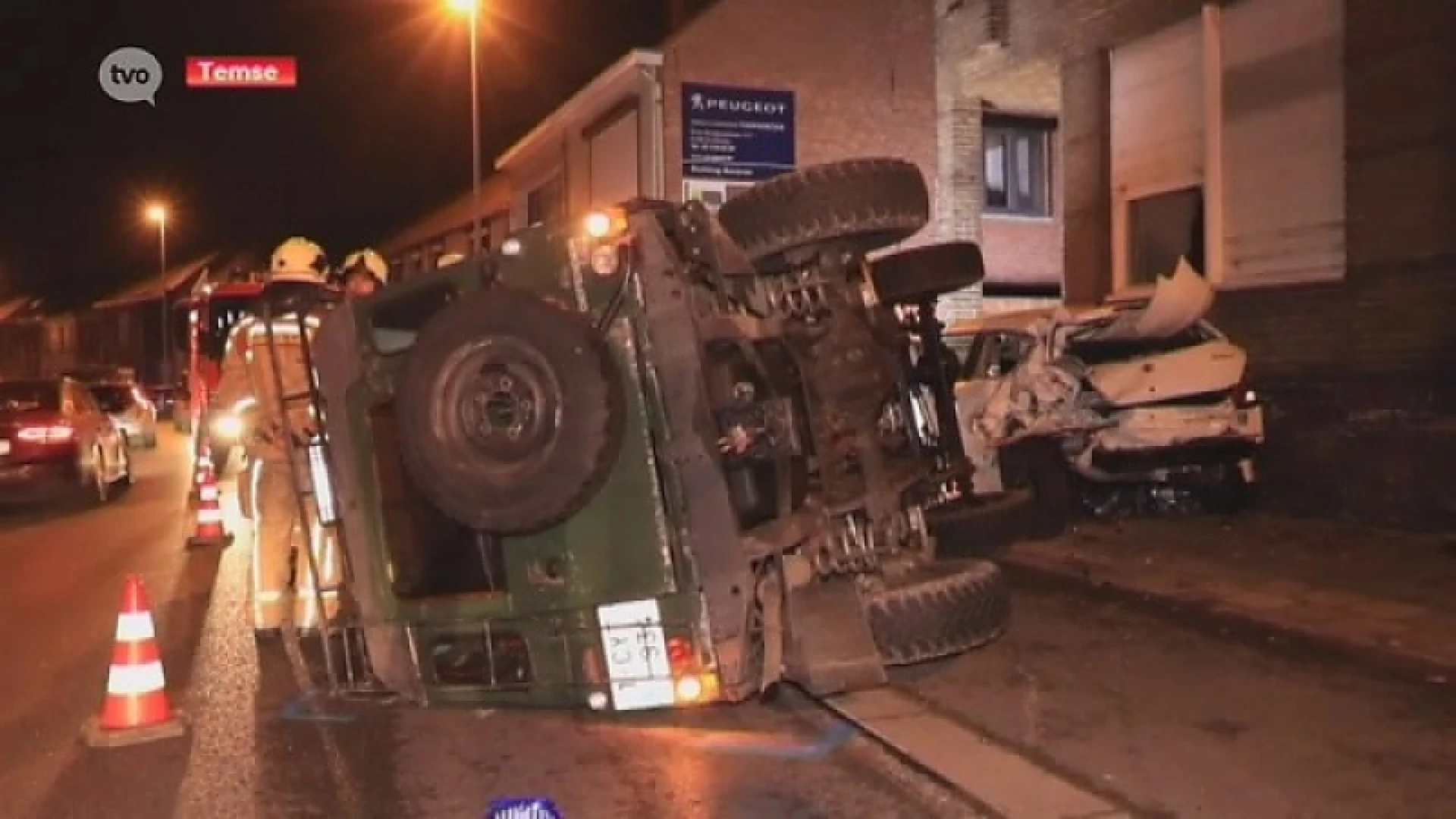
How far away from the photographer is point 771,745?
5.69m

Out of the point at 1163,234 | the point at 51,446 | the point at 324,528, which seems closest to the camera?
the point at 324,528

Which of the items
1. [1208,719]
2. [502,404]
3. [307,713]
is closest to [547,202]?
[307,713]

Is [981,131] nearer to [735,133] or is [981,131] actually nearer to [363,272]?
[735,133]

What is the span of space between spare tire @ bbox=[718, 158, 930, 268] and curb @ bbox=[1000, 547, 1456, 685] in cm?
331

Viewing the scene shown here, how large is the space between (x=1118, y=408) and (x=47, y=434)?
437 inches

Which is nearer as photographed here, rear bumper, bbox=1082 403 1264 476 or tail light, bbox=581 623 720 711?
tail light, bbox=581 623 720 711

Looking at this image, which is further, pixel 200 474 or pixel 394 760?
pixel 200 474

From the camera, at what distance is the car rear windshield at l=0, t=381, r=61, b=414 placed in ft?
50.9

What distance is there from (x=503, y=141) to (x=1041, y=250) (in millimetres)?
11250

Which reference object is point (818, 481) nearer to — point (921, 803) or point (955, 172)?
point (921, 803)

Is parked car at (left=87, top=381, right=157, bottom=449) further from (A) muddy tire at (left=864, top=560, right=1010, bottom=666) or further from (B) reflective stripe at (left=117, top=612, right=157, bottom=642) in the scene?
(A) muddy tire at (left=864, top=560, right=1010, bottom=666)

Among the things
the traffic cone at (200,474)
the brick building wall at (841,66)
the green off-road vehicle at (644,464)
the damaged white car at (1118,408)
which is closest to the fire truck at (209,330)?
the traffic cone at (200,474)

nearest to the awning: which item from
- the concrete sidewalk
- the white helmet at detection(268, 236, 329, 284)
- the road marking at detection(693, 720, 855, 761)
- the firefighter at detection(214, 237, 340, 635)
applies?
the white helmet at detection(268, 236, 329, 284)

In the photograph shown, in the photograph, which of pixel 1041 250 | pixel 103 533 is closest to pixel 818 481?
pixel 103 533
